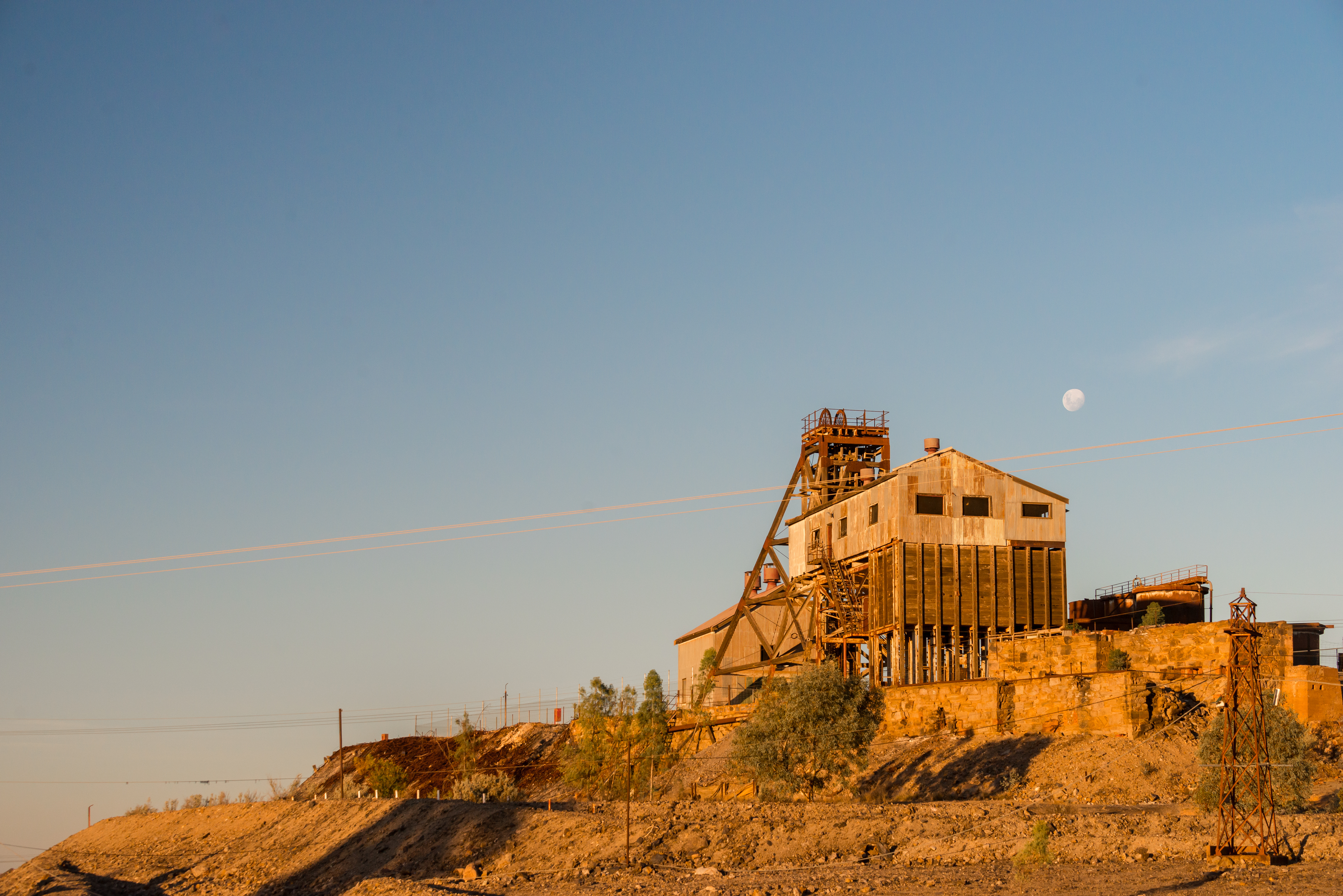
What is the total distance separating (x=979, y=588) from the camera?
51906 millimetres

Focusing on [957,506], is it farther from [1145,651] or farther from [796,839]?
[796,839]

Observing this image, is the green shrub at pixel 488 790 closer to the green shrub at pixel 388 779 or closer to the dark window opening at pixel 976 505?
the green shrub at pixel 388 779

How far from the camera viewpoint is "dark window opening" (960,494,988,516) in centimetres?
5291

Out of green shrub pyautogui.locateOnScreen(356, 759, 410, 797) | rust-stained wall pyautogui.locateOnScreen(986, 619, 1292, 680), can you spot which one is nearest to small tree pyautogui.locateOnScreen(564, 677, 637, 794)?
green shrub pyautogui.locateOnScreen(356, 759, 410, 797)

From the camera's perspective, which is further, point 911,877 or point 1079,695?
point 1079,695

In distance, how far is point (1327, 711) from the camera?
4022 cm

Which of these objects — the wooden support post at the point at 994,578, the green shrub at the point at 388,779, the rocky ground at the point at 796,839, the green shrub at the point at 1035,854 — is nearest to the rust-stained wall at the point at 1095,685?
the rocky ground at the point at 796,839

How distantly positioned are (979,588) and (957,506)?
3.51 metres

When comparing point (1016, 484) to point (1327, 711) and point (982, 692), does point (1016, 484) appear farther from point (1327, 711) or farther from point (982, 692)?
point (1327, 711)

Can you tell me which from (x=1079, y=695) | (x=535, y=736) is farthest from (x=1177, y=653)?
(x=535, y=736)

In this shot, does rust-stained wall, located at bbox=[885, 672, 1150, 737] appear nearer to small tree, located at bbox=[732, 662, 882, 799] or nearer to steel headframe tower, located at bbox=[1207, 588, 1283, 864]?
small tree, located at bbox=[732, 662, 882, 799]

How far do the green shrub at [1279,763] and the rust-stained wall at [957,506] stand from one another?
62.1 feet

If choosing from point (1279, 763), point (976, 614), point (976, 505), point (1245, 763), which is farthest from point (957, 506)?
point (1245, 763)

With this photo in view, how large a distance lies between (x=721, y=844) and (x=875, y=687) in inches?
561
